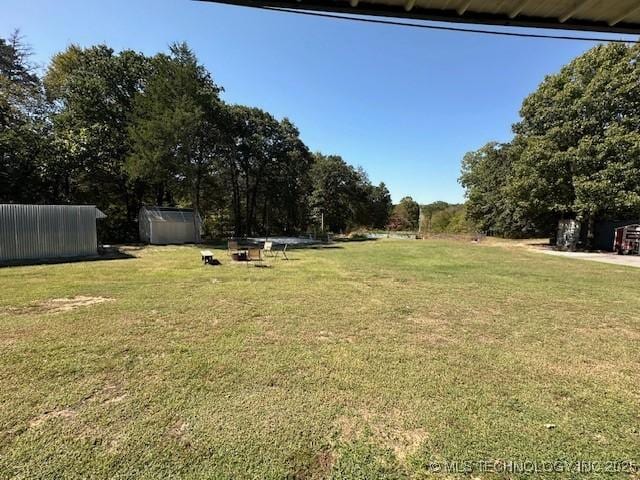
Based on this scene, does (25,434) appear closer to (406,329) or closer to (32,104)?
(406,329)

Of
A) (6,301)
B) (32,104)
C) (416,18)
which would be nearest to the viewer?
(416,18)

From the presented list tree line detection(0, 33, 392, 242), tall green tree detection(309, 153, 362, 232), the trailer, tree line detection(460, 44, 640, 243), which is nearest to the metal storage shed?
tree line detection(0, 33, 392, 242)

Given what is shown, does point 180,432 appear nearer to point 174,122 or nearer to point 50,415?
point 50,415

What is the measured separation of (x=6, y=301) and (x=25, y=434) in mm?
5355

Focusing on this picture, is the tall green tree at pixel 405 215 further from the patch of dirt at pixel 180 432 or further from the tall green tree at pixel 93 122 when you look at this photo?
the patch of dirt at pixel 180 432

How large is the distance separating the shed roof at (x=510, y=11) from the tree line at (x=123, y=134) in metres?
20.2

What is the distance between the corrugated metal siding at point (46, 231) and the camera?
12398 mm

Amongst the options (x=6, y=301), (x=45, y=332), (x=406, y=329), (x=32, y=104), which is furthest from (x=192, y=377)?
(x=32, y=104)

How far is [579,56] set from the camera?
63.5 ft

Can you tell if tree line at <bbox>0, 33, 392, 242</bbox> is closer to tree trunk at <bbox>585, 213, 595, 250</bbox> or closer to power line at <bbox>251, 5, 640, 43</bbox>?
power line at <bbox>251, 5, 640, 43</bbox>

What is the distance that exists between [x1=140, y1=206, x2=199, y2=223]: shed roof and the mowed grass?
15752 mm

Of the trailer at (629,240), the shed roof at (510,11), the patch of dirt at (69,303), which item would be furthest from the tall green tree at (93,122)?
the trailer at (629,240)

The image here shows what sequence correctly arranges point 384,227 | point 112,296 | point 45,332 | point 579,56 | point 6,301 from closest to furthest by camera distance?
point 45,332, point 6,301, point 112,296, point 579,56, point 384,227

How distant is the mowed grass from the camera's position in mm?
2225
